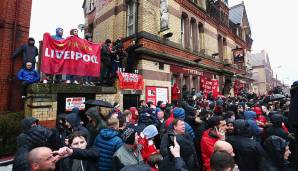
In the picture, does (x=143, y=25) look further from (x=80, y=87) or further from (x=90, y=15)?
(x=90, y=15)

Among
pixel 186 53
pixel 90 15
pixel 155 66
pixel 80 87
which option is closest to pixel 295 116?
pixel 80 87

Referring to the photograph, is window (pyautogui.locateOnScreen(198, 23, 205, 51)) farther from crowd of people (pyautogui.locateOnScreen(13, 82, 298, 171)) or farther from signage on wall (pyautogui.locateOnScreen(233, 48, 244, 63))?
crowd of people (pyautogui.locateOnScreen(13, 82, 298, 171))

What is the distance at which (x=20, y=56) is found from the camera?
28.5 feet

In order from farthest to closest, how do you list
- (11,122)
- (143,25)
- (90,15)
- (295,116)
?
(90,15) < (143,25) < (11,122) < (295,116)

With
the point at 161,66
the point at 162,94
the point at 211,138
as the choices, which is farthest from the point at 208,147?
the point at 161,66

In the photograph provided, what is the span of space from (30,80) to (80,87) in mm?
1699

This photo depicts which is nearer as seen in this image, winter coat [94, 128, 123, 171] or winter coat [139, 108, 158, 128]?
winter coat [94, 128, 123, 171]

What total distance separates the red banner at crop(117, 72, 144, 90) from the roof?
2167 centimetres

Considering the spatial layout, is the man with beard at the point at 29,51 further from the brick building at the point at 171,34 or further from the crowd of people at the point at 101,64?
the brick building at the point at 171,34

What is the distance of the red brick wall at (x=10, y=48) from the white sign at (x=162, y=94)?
673cm

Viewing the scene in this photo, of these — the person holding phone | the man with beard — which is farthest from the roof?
the person holding phone

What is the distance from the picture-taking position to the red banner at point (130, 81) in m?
9.63

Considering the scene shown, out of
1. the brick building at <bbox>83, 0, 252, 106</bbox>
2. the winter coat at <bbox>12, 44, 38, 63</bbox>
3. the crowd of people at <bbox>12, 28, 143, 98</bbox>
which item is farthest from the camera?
the brick building at <bbox>83, 0, 252, 106</bbox>

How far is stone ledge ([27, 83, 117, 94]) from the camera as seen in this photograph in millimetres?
6777
